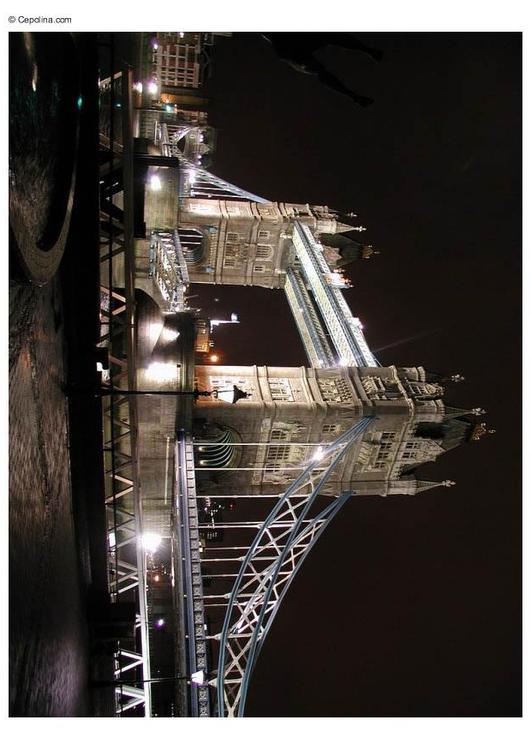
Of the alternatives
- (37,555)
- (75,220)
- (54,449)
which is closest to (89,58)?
(75,220)

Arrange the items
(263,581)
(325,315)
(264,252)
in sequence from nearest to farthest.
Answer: (263,581), (325,315), (264,252)

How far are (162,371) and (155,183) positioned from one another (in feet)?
61.6

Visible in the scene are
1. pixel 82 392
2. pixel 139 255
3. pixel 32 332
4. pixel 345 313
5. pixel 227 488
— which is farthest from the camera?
pixel 345 313

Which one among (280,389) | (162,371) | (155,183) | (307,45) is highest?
(155,183)

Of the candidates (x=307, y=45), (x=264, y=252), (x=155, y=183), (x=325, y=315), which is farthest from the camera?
(x=264, y=252)

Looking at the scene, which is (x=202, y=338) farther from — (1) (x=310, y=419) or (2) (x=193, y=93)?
(2) (x=193, y=93)

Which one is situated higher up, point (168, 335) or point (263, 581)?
point (168, 335)

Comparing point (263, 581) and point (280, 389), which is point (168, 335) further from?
point (263, 581)

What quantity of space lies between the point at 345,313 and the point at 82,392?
127 ft

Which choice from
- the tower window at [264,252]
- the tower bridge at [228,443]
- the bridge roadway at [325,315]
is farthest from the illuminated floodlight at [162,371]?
the tower window at [264,252]

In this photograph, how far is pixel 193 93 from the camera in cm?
5506

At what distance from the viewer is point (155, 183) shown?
39812 mm

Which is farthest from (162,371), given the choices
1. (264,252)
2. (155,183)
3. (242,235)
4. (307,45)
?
(264,252)

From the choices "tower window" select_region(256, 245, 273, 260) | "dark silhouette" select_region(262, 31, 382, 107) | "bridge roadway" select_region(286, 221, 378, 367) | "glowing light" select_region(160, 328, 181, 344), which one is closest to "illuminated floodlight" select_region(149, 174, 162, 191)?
"tower window" select_region(256, 245, 273, 260)
